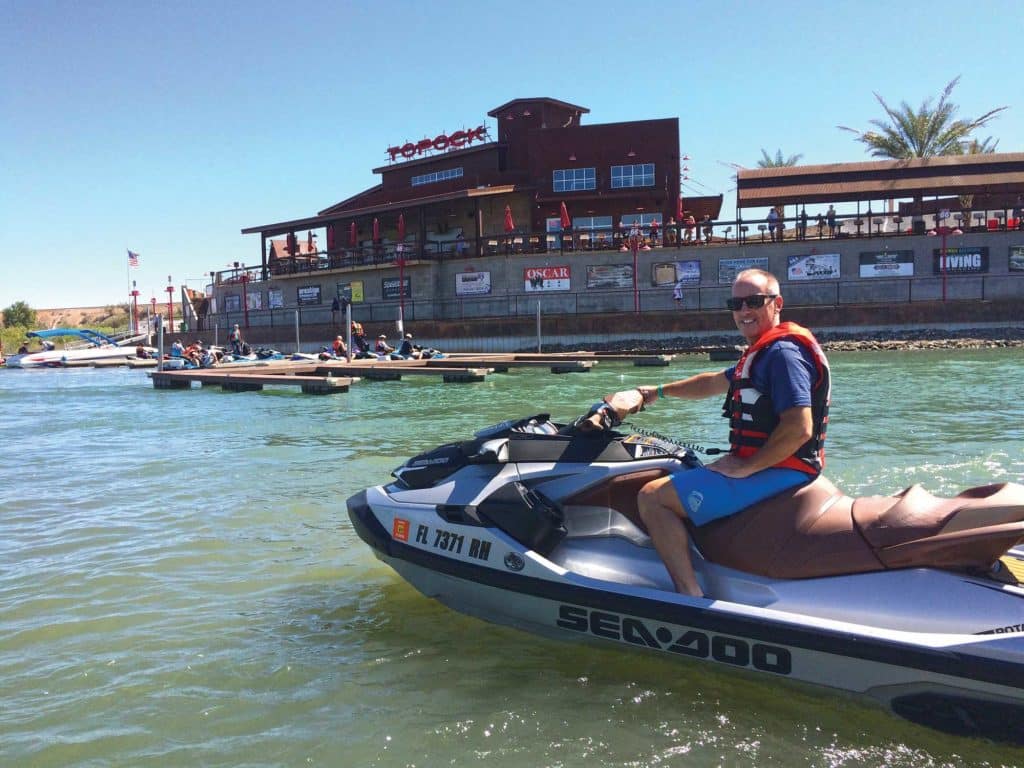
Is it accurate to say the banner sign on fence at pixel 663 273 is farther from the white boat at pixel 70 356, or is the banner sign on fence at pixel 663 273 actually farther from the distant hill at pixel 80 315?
the distant hill at pixel 80 315

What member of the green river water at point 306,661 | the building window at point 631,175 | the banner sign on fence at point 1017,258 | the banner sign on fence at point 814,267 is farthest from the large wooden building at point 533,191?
the green river water at point 306,661

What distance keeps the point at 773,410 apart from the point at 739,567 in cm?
73

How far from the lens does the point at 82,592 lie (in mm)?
5609

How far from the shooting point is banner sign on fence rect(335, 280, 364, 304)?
46.6 meters

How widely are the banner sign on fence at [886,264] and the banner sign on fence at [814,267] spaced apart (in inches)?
46.6

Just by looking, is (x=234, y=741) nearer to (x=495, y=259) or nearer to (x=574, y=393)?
(x=574, y=393)

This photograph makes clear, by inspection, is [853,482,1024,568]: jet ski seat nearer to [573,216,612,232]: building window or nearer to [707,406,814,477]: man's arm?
[707,406,814,477]: man's arm

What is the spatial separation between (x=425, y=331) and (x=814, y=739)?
37893 millimetres

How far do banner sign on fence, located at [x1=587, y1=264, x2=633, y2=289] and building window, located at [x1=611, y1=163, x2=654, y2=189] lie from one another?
7716 mm

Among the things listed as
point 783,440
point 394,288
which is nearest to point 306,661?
point 783,440

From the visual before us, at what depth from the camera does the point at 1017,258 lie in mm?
36125

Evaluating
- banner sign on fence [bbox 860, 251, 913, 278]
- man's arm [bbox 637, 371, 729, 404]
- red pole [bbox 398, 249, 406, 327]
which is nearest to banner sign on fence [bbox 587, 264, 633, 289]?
red pole [bbox 398, 249, 406, 327]

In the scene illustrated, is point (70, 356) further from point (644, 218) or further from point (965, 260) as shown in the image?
point (965, 260)

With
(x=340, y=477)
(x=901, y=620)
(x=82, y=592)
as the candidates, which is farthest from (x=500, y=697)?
(x=340, y=477)
